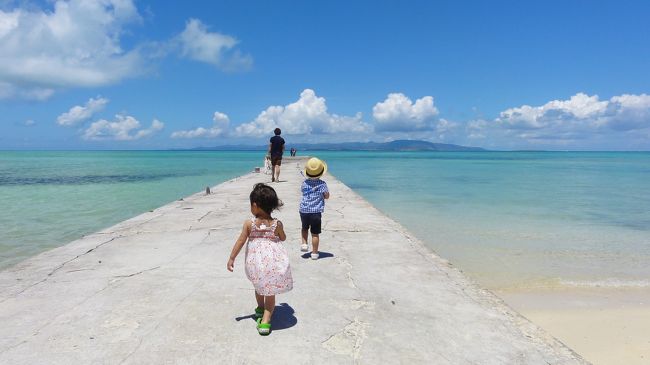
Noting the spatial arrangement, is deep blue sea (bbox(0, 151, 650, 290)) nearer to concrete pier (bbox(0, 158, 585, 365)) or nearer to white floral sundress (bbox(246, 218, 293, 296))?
concrete pier (bbox(0, 158, 585, 365))

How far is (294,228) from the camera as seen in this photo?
6996 mm

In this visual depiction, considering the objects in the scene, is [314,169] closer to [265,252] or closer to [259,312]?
[265,252]

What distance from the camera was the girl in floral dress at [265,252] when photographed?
125 inches

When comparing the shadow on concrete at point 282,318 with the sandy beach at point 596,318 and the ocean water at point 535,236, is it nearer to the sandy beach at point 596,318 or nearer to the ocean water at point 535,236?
the sandy beach at point 596,318

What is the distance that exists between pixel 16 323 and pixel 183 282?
1329 millimetres

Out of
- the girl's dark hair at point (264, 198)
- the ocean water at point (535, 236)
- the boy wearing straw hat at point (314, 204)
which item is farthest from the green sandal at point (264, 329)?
the ocean water at point (535, 236)

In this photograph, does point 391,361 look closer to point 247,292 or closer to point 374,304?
point 374,304

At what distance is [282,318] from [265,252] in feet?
1.85

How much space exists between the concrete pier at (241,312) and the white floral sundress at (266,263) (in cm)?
31

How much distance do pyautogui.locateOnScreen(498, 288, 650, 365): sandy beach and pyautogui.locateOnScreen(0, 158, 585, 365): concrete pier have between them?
3.57ft

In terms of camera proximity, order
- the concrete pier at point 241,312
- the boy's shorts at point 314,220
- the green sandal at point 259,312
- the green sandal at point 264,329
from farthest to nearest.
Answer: the boy's shorts at point 314,220 < the green sandal at point 259,312 < the green sandal at point 264,329 < the concrete pier at point 241,312

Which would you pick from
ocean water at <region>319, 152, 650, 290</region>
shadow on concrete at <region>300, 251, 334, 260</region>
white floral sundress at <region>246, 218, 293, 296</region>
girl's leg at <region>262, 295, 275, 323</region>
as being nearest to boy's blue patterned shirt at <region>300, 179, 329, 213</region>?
shadow on concrete at <region>300, 251, 334, 260</region>

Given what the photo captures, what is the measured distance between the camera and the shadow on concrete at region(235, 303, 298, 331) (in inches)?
128

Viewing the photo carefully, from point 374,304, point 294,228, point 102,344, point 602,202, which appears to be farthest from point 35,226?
point 602,202
